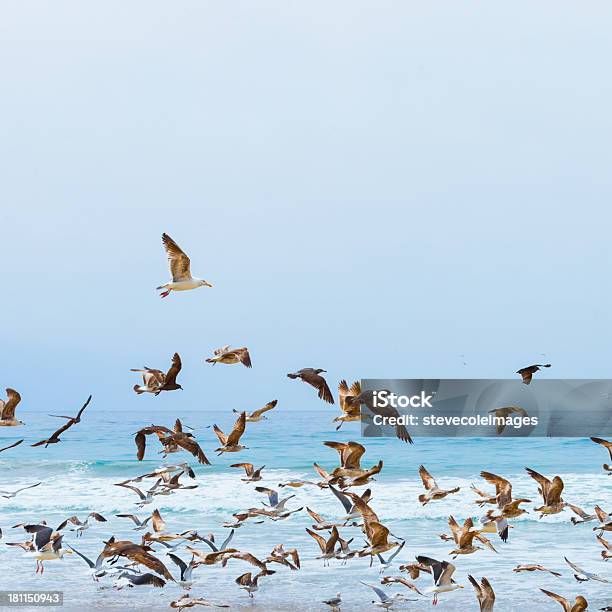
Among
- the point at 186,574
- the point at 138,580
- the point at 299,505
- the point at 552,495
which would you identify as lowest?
the point at 299,505

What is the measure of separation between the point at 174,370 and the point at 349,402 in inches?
101

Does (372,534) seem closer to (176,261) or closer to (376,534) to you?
(376,534)

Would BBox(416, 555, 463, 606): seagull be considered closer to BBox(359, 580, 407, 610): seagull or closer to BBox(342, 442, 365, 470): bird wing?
BBox(359, 580, 407, 610): seagull

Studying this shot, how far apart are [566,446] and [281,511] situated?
23.5m

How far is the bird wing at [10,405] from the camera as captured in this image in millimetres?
14156

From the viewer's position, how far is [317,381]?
43.2ft

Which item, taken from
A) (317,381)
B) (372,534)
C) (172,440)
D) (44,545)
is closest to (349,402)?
(317,381)

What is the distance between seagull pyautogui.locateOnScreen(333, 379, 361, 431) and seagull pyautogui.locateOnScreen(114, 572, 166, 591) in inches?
121

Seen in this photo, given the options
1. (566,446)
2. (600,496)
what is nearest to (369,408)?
(600,496)

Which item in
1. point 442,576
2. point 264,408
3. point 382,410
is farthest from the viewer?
point 382,410

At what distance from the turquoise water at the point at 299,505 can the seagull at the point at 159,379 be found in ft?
9.00

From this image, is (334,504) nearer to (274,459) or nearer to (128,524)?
(128,524)

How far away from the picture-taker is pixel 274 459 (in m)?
32.8

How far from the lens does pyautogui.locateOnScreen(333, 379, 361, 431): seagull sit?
1328 centimetres
